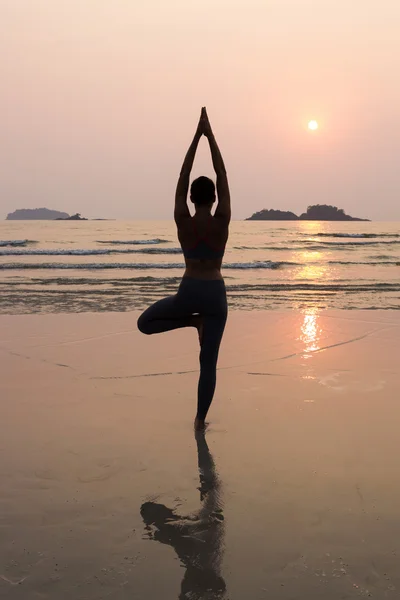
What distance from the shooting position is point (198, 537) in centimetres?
333

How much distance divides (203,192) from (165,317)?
1009mm

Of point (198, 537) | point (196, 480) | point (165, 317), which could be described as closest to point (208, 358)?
point (165, 317)

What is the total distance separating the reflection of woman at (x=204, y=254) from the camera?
4957mm

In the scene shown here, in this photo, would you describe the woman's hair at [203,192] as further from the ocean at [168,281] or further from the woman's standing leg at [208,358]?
the ocean at [168,281]

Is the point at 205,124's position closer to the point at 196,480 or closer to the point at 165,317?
the point at 165,317

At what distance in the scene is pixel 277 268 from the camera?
26.4m

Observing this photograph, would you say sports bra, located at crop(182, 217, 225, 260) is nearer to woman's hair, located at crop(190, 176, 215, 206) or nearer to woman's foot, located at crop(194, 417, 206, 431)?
woman's hair, located at crop(190, 176, 215, 206)

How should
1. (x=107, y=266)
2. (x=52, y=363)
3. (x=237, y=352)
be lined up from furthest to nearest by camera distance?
(x=107, y=266)
(x=237, y=352)
(x=52, y=363)

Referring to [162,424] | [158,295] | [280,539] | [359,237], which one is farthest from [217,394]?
[359,237]

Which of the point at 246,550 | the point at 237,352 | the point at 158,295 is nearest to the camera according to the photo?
the point at 246,550

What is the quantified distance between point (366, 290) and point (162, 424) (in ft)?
42.8

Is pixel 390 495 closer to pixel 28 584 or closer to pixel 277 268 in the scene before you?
pixel 28 584

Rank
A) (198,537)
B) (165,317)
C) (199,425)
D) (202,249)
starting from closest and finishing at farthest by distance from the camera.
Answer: (198,537)
(202,249)
(199,425)
(165,317)

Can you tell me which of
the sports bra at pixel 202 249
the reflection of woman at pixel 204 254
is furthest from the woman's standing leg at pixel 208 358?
the sports bra at pixel 202 249
